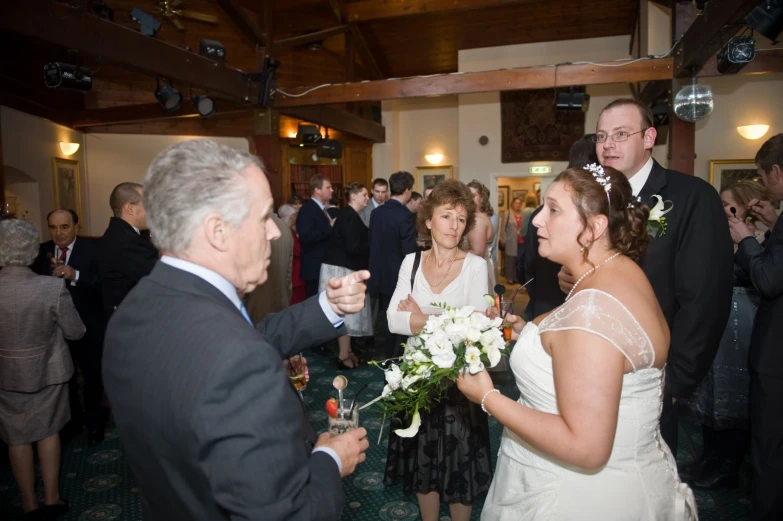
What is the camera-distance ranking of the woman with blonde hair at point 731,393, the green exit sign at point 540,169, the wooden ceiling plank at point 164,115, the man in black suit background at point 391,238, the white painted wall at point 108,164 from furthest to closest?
the green exit sign at point 540,169
the white painted wall at point 108,164
the wooden ceiling plank at point 164,115
the man in black suit background at point 391,238
the woman with blonde hair at point 731,393

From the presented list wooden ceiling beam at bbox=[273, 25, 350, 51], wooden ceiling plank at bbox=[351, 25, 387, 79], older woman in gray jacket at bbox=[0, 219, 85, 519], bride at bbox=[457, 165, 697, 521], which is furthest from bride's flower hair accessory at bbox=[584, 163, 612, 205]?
wooden ceiling plank at bbox=[351, 25, 387, 79]

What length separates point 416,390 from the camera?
1698 mm

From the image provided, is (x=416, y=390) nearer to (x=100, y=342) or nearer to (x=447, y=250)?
(x=447, y=250)

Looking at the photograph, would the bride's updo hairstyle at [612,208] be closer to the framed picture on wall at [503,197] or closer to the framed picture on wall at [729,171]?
the framed picture on wall at [729,171]

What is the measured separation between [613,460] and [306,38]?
8.76 m

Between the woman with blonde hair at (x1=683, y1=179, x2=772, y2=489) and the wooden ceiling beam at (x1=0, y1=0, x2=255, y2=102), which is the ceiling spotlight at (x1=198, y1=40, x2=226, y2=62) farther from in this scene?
the woman with blonde hair at (x1=683, y1=179, x2=772, y2=489)

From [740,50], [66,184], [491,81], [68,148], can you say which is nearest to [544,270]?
[740,50]

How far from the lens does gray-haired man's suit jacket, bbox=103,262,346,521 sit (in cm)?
92

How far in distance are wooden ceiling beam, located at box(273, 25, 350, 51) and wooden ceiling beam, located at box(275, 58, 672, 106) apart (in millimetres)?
933

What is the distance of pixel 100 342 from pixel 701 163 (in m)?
8.77

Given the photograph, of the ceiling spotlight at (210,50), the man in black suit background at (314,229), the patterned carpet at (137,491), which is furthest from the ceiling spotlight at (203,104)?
the patterned carpet at (137,491)

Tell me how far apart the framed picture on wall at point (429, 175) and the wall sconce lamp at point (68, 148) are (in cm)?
670

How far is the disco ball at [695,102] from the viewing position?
223 inches

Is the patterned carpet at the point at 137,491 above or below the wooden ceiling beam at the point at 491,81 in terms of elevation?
below
